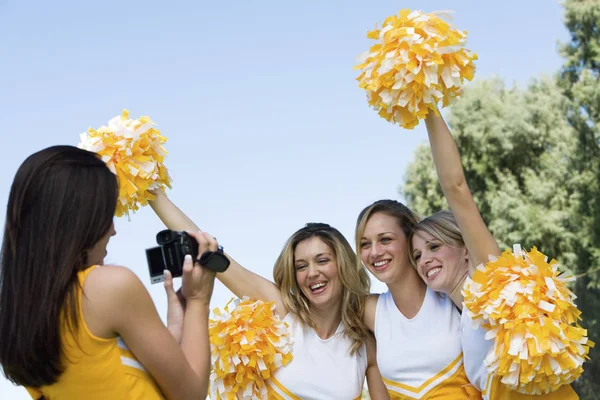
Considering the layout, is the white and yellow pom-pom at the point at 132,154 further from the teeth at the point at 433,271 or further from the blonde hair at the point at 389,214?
the teeth at the point at 433,271

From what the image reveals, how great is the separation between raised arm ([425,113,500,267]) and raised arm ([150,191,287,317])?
4.58ft

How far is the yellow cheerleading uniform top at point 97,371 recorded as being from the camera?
2.06m

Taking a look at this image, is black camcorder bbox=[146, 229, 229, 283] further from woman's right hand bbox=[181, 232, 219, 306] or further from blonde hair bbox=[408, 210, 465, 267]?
blonde hair bbox=[408, 210, 465, 267]

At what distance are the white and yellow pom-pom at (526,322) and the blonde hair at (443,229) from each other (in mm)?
513

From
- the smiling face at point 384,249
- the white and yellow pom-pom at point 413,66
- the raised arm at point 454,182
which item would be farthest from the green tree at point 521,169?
the white and yellow pom-pom at point 413,66

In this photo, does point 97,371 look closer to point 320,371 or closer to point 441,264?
point 441,264

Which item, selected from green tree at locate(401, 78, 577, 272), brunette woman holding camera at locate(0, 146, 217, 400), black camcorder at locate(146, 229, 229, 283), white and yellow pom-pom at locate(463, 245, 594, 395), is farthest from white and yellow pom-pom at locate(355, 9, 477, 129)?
green tree at locate(401, 78, 577, 272)

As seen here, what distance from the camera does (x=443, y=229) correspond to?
4102mm

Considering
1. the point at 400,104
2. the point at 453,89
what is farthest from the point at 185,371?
the point at 453,89

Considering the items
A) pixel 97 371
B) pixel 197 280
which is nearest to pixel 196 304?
pixel 197 280

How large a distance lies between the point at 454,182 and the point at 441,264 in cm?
75

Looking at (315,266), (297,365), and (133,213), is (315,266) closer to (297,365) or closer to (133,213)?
(297,365)

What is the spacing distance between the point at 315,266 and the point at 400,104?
4.56 feet

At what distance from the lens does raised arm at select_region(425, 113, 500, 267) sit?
338cm
